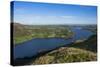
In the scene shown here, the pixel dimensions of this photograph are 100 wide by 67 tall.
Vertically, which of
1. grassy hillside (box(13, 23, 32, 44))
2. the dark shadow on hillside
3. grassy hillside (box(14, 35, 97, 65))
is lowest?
grassy hillside (box(14, 35, 97, 65))

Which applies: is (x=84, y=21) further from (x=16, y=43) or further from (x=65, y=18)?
(x=16, y=43)

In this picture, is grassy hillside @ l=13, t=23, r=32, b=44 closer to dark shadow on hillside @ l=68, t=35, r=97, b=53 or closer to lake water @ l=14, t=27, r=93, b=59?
lake water @ l=14, t=27, r=93, b=59

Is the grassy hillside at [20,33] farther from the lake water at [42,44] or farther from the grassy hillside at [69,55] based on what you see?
the grassy hillside at [69,55]

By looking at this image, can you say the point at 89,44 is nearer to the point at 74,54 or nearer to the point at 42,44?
the point at 74,54

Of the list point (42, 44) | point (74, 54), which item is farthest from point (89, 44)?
point (42, 44)

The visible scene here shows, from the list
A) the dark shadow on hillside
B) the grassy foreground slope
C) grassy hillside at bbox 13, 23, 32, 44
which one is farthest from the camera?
the dark shadow on hillside

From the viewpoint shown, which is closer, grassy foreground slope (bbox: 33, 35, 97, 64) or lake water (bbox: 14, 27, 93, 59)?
lake water (bbox: 14, 27, 93, 59)

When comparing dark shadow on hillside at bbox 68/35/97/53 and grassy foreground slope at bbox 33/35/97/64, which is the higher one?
dark shadow on hillside at bbox 68/35/97/53

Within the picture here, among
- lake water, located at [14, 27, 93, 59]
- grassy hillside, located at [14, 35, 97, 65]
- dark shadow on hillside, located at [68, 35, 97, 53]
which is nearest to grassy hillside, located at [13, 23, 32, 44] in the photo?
lake water, located at [14, 27, 93, 59]
